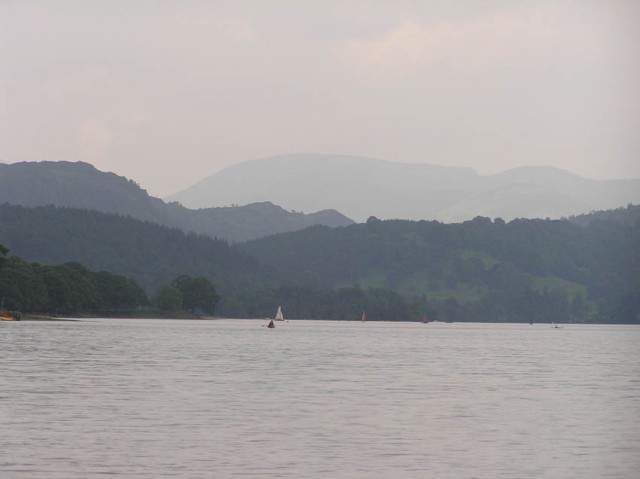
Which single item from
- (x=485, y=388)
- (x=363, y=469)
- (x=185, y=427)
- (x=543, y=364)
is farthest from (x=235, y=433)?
(x=543, y=364)

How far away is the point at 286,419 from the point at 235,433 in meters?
6.55

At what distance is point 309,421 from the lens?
59469 mm

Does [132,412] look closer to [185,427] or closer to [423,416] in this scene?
[185,427]

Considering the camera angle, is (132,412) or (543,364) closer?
(132,412)

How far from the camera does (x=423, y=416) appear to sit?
6247 centimetres

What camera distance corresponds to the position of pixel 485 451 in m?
49.5

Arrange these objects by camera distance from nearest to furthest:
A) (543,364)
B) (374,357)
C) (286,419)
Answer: (286,419), (543,364), (374,357)

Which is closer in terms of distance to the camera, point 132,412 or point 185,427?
point 185,427

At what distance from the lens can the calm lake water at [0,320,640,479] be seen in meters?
44.8

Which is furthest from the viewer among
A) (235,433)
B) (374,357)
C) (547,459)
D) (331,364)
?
(374,357)

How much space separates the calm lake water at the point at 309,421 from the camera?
44781mm

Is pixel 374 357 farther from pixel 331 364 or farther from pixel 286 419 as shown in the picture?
pixel 286 419

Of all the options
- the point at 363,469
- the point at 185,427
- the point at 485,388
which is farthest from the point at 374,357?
the point at 363,469

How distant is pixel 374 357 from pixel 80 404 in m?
70.1
